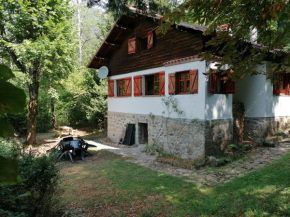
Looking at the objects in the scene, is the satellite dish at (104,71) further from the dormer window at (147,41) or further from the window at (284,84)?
the window at (284,84)

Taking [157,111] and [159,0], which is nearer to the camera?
[159,0]

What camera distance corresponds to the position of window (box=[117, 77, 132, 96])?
12.8 metres

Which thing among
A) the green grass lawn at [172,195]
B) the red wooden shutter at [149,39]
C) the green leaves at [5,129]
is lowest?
the green grass lawn at [172,195]

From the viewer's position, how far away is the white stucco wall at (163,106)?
8367mm

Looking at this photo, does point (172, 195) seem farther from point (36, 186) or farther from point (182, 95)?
point (182, 95)

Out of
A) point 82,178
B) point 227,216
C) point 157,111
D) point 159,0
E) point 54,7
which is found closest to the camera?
point 227,216

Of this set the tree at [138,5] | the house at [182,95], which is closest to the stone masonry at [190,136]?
the house at [182,95]

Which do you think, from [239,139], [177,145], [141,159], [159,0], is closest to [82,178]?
[141,159]

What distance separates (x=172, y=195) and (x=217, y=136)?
4.02 metres

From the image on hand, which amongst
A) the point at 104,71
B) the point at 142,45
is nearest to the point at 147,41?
the point at 142,45

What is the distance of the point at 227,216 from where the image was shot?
13.2 feet

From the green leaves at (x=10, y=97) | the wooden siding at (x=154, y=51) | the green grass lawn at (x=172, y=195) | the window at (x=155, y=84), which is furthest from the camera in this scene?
the window at (x=155, y=84)

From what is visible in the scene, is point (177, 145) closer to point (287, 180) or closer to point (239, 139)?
point (239, 139)

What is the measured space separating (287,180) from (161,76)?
22.1 feet
